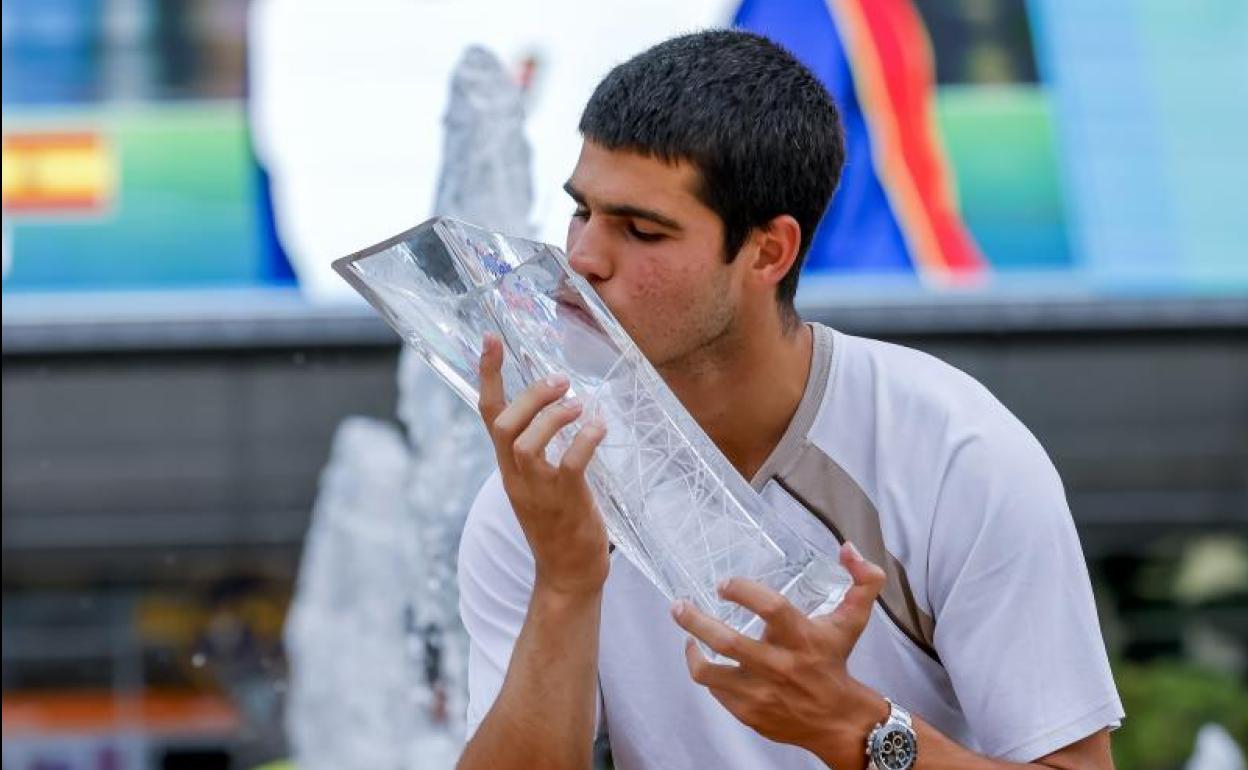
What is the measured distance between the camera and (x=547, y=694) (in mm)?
1942

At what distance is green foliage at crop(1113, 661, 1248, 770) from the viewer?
955 centimetres

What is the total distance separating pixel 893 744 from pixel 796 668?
157mm

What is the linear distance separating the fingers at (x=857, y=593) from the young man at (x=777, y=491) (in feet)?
0.26

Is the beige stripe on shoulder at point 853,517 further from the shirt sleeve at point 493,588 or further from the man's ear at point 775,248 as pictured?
the shirt sleeve at point 493,588

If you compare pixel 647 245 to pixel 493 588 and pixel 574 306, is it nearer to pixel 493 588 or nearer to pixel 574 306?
pixel 574 306

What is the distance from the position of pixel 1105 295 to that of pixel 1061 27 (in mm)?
1594

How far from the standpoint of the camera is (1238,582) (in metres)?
12.4

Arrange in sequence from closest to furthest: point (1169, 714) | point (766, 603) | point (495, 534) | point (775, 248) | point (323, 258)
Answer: point (766, 603) → point (775, 248) → point (495, 534) → point (1169, 714) → point (323, 258)

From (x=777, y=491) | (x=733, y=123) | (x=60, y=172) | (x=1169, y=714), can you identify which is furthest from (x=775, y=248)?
(x=60, y=172)

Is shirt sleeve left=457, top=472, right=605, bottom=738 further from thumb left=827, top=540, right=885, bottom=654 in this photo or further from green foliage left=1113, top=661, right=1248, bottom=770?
green foliage left=1113, top=661, right=1248, bottom=770

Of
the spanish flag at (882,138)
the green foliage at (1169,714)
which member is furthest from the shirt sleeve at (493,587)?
the spanish flag at (882,138)

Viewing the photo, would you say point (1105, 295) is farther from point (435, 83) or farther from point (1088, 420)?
point (435, 83)

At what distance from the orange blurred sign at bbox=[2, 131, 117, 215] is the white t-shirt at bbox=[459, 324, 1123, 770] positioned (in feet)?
30.0

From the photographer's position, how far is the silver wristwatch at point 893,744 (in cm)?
180
